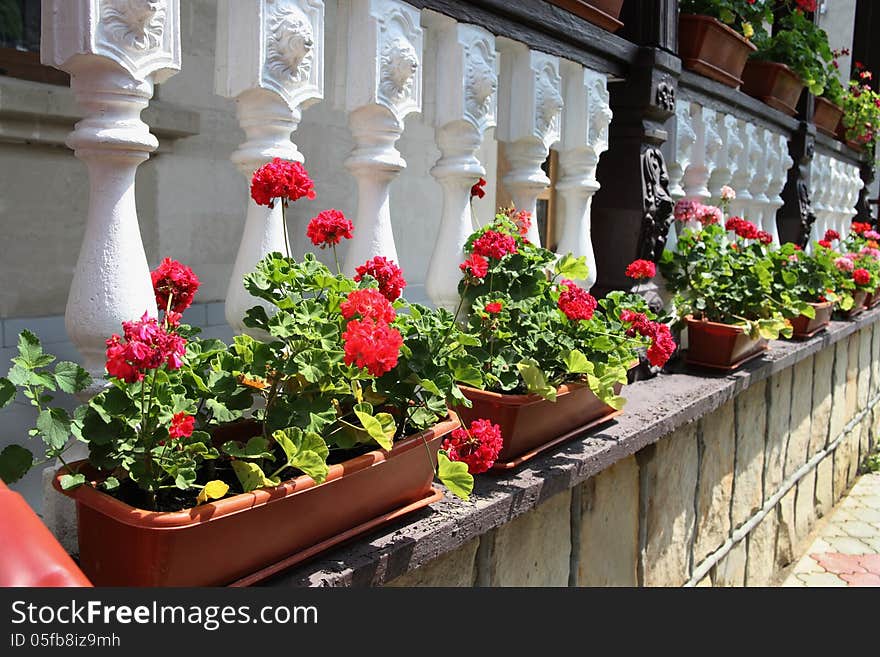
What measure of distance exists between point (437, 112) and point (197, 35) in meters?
1.71

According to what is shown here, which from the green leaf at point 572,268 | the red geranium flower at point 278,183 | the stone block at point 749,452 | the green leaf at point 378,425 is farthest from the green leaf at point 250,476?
the stone block at point 749,452

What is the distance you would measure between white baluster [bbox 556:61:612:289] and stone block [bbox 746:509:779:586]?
168cm

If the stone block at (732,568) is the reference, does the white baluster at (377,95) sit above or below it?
above

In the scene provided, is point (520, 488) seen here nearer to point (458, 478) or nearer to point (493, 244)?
point (458, 478)

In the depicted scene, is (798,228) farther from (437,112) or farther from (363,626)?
(363,626)

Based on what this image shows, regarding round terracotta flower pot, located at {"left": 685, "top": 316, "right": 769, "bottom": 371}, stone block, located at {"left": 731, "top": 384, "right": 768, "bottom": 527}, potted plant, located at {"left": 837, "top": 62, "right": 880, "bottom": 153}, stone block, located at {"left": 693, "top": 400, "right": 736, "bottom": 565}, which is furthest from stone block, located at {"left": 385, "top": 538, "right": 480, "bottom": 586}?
potted plant, located at {"left": 837, "top": 62, "right": 880, "bottom": 153}

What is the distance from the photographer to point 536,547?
177 centimetres

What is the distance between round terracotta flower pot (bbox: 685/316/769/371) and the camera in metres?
2.67

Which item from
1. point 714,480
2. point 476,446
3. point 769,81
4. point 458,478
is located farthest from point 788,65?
point 458,478

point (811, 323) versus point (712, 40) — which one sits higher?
point (712, 40)

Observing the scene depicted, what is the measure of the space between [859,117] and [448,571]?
4.75m

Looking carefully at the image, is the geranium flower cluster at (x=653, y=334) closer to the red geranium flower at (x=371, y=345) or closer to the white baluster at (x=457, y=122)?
the white baluster at (x=457, y=122)

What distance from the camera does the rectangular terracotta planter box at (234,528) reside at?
0.94 metres

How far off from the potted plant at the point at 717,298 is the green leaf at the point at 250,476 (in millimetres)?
2005
